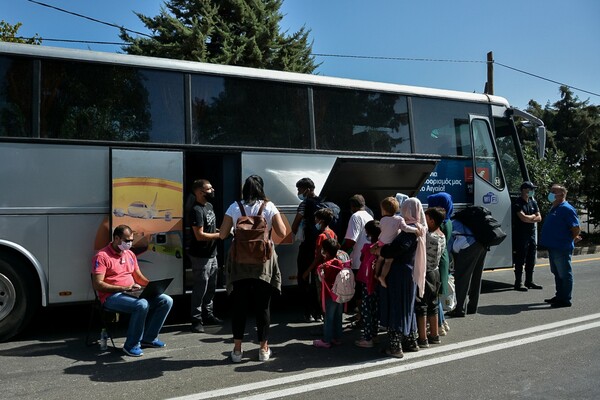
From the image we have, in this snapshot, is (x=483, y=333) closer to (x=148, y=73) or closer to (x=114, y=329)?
(x=114, y=329)

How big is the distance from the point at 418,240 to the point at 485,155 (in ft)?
15.9

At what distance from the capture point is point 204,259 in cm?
669

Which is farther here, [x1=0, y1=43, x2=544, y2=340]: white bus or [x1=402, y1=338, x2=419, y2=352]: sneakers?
[x1=0, y1=43, x2=544, y2=340]: white bus

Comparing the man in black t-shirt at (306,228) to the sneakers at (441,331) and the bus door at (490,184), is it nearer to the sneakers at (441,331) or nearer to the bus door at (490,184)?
the sneakers at (441,331)

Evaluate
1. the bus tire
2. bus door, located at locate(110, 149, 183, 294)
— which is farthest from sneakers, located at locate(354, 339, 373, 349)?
the bus tire

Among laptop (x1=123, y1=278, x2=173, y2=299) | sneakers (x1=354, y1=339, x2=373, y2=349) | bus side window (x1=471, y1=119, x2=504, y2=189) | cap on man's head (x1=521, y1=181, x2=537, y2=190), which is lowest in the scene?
sneakers (x1=354, y1=339, x2=373, y2=349)

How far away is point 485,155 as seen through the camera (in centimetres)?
950

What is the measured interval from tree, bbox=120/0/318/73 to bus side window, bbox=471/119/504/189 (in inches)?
488

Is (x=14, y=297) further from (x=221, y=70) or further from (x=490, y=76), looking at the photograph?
(x=490, y=76)

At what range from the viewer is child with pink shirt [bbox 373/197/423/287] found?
529 cm

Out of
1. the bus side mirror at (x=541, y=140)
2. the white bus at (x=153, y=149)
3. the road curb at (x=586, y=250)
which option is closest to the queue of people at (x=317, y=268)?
the white bus at (x=153, y=149)

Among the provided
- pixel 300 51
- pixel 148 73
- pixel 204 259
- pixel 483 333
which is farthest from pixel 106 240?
pixel 300 51

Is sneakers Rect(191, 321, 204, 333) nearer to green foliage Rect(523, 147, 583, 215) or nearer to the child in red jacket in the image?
the child in red jacket

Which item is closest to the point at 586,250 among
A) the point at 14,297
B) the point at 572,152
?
the point at 572,152
